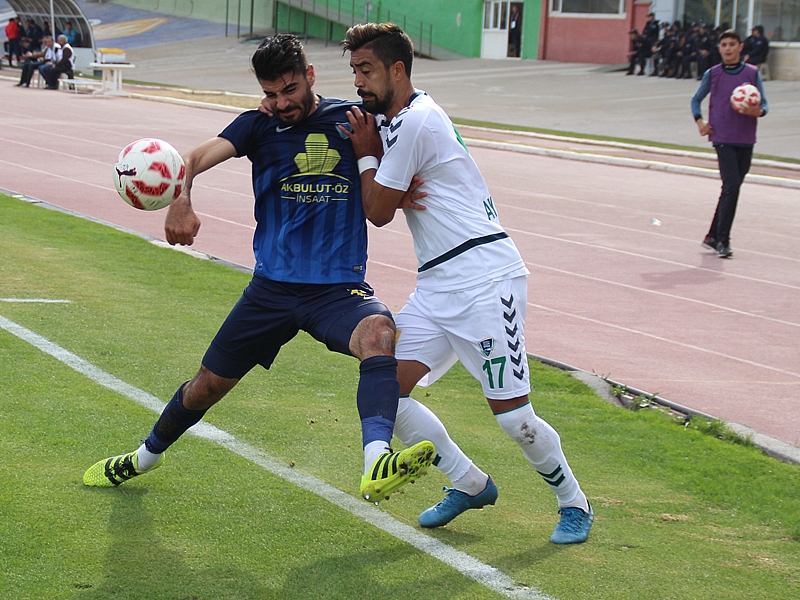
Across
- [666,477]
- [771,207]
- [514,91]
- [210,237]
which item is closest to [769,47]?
[514,91]

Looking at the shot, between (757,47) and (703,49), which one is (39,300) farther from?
(703,49)

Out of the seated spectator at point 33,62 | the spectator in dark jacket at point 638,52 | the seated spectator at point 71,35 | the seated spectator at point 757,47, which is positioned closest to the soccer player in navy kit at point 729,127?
the seated spectator at point 757,47

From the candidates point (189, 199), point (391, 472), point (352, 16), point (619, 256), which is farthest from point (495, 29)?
point (391, 472)

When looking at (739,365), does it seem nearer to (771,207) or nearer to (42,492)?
(42,492)

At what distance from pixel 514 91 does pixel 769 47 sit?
9500mm

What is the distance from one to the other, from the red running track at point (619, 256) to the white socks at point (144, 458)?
3746 mm

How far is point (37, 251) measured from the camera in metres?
10.4

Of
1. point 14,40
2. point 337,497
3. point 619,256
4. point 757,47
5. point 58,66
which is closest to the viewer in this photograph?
point 337,497

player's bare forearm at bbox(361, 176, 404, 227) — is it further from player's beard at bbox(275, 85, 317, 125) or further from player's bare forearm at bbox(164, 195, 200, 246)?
player's bare forearm at bbox(164, 195, 200, 246)

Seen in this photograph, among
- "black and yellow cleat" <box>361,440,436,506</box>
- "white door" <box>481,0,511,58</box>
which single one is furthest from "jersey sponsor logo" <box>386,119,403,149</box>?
"white door" <box>481,0,511,58</box>

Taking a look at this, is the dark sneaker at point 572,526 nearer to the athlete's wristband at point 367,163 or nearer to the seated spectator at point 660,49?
the athlete's wristband at point 367,163

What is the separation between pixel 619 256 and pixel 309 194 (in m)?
8.29

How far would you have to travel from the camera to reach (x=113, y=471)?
4.68 meters

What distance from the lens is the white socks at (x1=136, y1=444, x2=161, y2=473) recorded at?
4.64 meters
